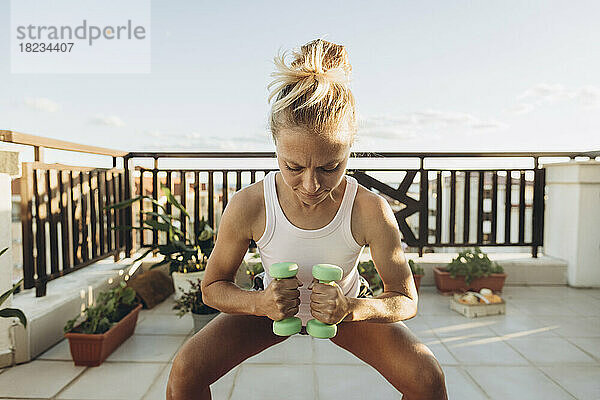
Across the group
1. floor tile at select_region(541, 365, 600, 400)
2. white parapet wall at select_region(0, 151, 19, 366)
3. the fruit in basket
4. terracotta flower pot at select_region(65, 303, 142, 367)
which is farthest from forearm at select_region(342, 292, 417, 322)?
the fruit in basket

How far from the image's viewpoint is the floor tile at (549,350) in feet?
6.55

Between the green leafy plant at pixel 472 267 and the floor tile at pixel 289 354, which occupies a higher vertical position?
the green leafy plant at pixel 472 267

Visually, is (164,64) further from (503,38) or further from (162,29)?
(503,38)

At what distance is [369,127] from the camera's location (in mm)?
1123

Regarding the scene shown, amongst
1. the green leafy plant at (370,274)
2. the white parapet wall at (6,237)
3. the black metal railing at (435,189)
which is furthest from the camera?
the black metal railing at (435,189)

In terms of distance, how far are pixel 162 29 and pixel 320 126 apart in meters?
5.18

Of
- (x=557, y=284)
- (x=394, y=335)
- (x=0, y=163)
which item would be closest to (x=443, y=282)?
(x=557, y=284)

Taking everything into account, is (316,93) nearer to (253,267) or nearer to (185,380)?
(185,380)

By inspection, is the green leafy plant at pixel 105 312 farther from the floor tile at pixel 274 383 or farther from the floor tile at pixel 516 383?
the floor tile at pixel 516 383

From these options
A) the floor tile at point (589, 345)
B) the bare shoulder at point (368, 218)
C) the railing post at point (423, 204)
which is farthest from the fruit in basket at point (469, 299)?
the bare shoulder at point (368, 218)

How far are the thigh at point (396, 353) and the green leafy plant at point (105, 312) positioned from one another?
4.80 feet

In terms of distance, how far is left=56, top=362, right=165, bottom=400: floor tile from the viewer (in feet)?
5.36

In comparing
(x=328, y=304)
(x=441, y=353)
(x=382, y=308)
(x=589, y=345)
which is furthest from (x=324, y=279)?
(x=589, y=345)

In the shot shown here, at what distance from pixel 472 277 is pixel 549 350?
43.1 inches
